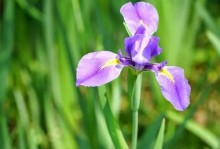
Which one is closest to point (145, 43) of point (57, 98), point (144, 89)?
point (57, 98)

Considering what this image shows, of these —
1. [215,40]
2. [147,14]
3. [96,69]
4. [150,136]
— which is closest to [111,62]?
[96,69]

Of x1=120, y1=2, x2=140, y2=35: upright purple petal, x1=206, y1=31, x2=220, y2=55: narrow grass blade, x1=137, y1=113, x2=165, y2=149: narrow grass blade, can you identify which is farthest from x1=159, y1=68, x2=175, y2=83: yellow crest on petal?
x1=206, y1=31, x2=220, y2=55: narrow grass blade

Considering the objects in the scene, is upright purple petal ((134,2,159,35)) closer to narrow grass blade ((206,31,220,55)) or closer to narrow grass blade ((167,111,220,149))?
narrow grass blade ((206,31,220,55))

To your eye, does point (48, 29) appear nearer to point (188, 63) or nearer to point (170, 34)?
point (170, 34)

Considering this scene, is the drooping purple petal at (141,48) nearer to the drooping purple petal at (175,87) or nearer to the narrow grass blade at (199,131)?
the drooping purple petal at (175,87)

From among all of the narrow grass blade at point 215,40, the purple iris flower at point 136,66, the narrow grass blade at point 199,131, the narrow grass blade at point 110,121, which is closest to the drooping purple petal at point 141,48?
the purple iris flower at point 136,66
